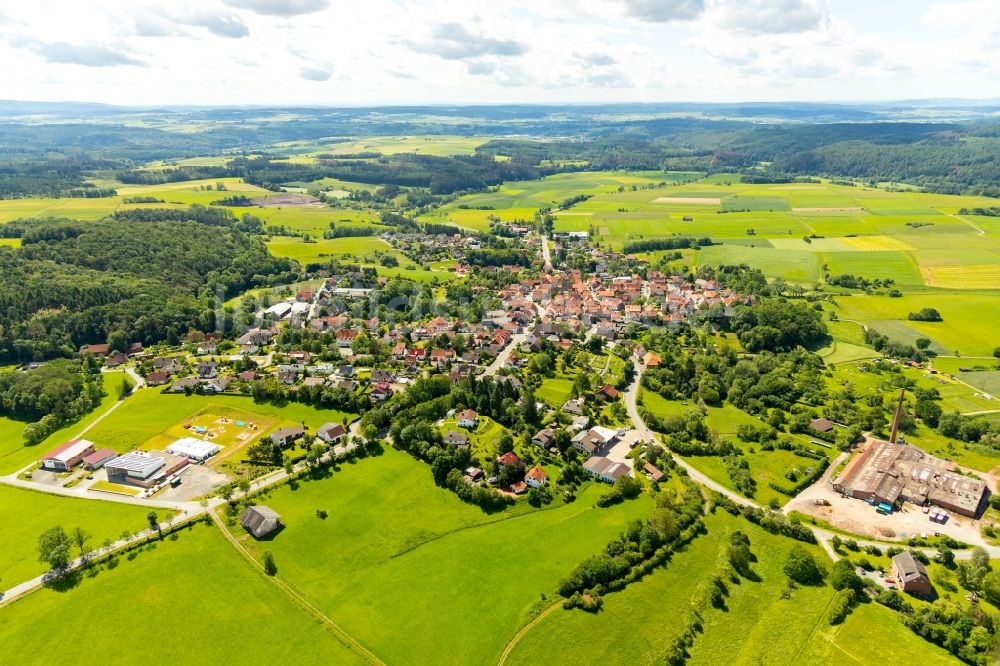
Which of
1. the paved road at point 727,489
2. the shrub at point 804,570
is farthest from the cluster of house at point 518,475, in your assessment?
the shrub at point 804,570

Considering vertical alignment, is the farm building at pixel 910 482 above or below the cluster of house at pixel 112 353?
above

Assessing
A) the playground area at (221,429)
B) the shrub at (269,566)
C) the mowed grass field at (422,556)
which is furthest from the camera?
the playground area at (221,429)

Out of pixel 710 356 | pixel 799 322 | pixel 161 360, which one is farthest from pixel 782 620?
pixel 161 360

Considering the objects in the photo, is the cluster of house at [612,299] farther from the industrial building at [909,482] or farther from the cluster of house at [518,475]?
the industrial building at [909,482]

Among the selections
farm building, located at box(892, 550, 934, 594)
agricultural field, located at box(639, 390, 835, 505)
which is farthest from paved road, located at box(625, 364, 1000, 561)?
farm building, located at box(892, 550, 934, 594)

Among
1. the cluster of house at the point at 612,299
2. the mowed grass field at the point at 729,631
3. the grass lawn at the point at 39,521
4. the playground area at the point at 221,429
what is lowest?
the grass lawn at the point at 39,521

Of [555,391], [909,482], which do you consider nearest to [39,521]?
[555,391]

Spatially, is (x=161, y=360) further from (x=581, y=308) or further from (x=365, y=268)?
(x=581, y=308)
